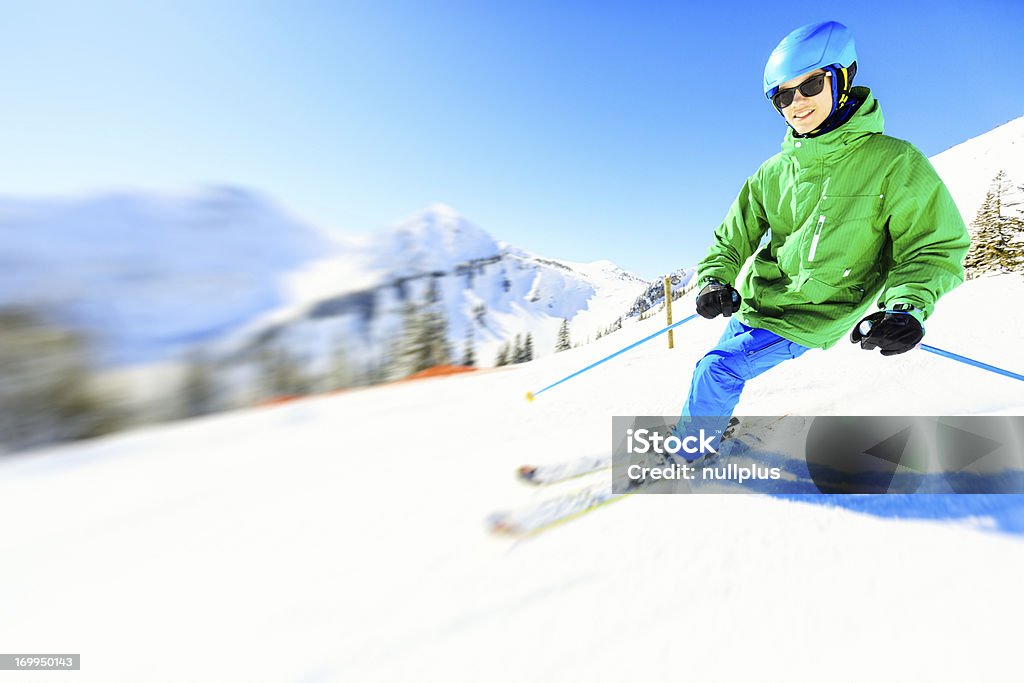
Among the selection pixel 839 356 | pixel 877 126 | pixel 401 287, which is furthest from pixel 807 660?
pixel 401 287

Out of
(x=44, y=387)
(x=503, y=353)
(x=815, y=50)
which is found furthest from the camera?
(x=503, y=353)

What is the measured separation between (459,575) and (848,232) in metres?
2.14

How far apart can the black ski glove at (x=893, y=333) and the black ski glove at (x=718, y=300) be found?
1.97 feet

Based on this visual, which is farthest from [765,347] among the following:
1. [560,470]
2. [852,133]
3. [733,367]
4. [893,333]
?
[560,470]

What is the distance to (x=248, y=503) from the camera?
7.11ft

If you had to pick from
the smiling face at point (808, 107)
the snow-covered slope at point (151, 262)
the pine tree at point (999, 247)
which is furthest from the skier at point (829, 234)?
the pine tree at point (999, 247)

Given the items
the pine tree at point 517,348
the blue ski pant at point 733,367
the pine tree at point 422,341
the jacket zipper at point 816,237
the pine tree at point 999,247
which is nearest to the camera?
the jacket zipper at point 816,237

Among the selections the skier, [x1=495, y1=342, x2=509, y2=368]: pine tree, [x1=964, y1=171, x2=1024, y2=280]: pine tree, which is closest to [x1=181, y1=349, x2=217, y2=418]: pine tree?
the skier

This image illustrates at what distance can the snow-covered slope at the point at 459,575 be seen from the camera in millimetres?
1127

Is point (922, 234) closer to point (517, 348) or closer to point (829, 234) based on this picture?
point (829, 234)

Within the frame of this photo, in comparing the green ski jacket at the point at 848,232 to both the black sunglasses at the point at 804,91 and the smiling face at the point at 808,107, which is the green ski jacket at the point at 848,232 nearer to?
the smiling face at the point at 808,107

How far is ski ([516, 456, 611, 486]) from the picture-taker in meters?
2.20

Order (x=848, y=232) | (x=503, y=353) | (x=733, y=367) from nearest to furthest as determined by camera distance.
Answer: (x=848, y=232) → (x=733, y=367) → (x=503, y=353)

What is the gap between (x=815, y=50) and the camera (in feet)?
5.40
